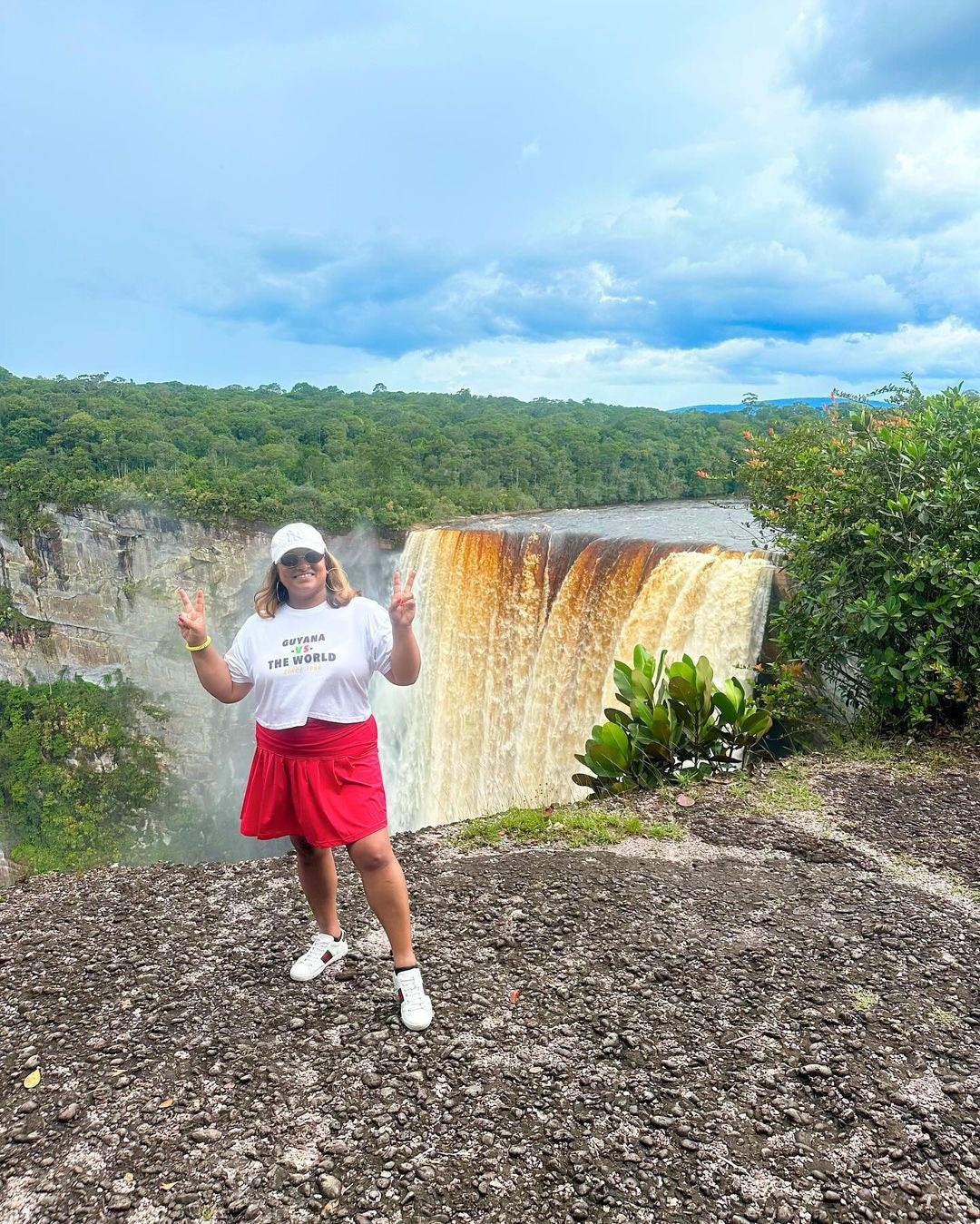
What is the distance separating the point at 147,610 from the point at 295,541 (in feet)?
85.2

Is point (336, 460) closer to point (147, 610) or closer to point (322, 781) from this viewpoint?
point (147, 610)

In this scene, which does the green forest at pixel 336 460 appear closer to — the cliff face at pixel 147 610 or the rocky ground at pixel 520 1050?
the cliff face at pixel 147 610

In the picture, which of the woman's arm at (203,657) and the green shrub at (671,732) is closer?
the woman's arm at (203,657)

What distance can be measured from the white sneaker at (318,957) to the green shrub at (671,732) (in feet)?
7.46

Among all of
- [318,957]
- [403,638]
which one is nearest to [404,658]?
[403,638]

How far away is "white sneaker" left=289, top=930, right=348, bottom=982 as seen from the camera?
2.47 m

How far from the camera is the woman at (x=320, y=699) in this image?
2158 mm

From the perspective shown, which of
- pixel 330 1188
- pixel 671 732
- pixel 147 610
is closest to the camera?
pixel 330 1188

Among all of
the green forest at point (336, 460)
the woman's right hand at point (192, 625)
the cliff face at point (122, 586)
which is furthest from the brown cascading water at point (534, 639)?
the cliff face at point (122, 586)

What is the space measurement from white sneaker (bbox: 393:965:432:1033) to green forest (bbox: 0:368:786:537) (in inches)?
715

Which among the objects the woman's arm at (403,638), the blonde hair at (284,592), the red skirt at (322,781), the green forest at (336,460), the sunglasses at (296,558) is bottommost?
the red skirt at (322,781)

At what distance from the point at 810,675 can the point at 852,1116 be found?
399 cm

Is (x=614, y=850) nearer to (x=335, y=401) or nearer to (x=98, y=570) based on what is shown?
(x=98, y=570)

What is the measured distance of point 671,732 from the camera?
180 inches
